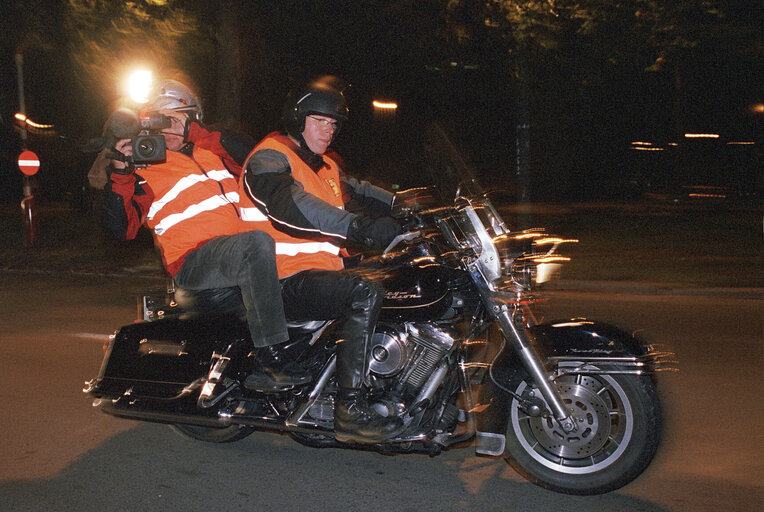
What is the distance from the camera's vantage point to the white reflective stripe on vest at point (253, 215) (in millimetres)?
4332

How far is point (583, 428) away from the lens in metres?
4.03

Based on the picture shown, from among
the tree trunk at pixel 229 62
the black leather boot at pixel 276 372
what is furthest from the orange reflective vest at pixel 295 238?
the tree trunk at pixel 229 62

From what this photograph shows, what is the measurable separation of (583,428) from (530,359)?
47cm

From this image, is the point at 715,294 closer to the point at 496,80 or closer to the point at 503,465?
the point at 503,465

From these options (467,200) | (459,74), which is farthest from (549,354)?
(459,74)

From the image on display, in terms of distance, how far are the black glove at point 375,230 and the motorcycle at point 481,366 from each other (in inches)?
6.2

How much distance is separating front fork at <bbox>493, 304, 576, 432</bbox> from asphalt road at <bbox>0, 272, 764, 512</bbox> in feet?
1.69

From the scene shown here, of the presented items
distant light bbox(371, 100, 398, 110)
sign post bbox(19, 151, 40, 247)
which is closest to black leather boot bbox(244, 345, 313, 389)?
distant light bbox(371, 100, 398, 110)

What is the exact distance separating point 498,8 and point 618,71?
3730mm

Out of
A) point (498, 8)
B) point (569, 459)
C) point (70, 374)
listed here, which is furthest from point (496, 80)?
point (569, 459)

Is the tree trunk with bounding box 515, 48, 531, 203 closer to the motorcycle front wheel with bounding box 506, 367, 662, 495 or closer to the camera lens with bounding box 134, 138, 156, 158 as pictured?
the motorcycle front wheel with bounding box 506, 367, 662, 495

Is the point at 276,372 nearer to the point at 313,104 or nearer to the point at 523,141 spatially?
the point at 313,104

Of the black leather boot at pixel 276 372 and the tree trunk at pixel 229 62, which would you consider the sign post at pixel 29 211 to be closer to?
the tree trunk at pixel 229 62

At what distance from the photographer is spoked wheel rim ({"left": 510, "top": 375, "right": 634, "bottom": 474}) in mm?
3965
